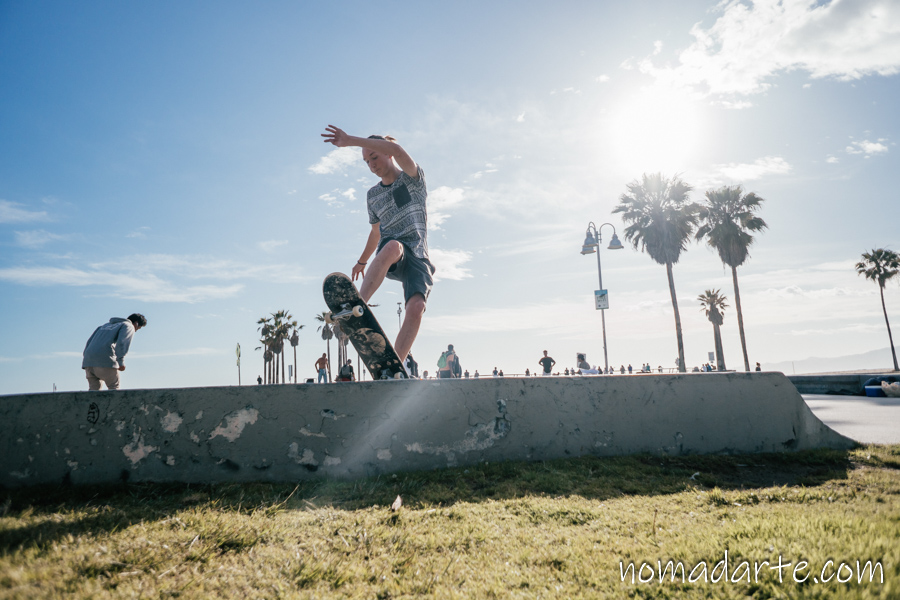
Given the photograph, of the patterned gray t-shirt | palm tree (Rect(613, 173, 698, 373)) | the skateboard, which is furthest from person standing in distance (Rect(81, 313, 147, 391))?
palm tree (Rect(613, 173, 698, 373))

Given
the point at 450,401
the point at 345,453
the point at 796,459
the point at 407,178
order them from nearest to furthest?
the point at 345,453 → the point at 450,401 → the point at 796,459 → the point at 407,178

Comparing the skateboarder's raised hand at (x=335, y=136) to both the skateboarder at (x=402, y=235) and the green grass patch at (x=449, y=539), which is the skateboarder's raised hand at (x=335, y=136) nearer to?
the skateboarder at (x=402, y=235)

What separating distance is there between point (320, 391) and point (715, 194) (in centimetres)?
3340

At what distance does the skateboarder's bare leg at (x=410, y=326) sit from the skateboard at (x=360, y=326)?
0.41 feet

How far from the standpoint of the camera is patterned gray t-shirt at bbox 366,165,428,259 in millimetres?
3910

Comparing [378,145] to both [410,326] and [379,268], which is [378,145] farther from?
[410,326]

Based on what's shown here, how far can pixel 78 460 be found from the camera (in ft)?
8.09

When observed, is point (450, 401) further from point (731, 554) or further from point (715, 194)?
point (715, 194)

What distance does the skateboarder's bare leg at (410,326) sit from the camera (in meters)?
3.68

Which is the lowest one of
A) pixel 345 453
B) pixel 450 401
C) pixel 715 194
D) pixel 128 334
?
pixel 345 453

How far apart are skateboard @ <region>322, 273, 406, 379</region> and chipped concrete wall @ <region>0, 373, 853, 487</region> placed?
557 mm

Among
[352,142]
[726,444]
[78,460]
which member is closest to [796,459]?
[726,444]

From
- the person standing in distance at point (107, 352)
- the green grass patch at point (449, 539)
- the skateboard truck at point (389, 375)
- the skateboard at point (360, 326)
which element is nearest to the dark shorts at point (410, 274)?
the skateboard at point (360, 326)

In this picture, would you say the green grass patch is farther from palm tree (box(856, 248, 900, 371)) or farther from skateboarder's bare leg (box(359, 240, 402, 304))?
palm tree (box(856, 248, 900, 371))
